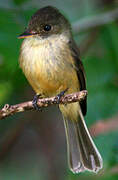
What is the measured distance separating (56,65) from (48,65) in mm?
87

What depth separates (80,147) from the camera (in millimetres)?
5375

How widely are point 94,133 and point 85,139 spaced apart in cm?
18

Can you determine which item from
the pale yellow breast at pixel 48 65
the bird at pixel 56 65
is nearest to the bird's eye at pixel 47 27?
the bird at pixel 56 65

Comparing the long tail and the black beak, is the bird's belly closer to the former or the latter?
the black beak

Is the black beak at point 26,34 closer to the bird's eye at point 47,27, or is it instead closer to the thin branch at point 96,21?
the bird's eye at point 47,27

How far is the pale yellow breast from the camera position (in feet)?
15.5

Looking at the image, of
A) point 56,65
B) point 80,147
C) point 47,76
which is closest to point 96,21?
point 56,65

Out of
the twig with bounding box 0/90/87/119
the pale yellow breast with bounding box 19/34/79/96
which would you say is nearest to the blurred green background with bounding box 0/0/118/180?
the pale yellow breast with bounding box 19/34/79/96

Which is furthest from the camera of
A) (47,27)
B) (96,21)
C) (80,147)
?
(96,21)

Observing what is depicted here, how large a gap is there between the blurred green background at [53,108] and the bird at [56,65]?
13 cm

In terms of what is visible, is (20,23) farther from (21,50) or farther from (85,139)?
(85,139)

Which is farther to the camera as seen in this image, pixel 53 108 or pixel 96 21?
pixel 53 108

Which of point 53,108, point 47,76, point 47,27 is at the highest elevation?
point 47,27

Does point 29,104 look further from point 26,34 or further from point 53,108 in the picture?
point 53,108
